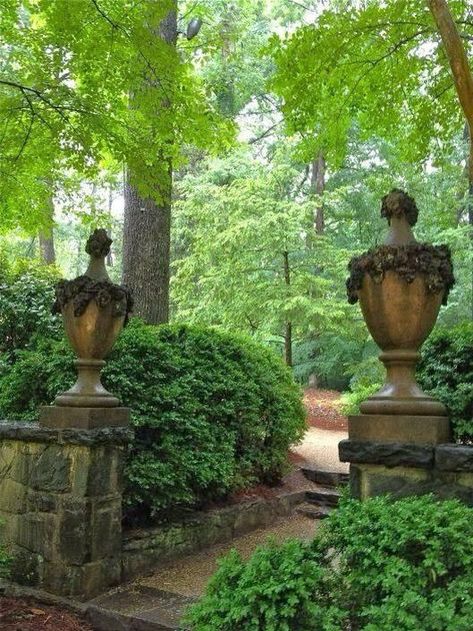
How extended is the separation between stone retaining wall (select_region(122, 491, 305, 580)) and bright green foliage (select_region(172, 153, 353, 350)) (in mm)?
5655

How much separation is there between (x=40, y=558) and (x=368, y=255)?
2.92m

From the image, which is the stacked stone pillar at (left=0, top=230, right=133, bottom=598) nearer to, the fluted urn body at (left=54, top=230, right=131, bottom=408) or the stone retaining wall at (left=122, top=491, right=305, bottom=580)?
the fluted urn body at (left=54, top=230, right=131, bottom=408)

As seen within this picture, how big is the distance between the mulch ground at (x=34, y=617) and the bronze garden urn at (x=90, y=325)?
1263mm

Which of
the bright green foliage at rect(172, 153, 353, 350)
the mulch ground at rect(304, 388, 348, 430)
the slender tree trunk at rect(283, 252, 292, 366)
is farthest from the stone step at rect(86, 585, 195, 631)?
the slender tree trunk at rect(283, 252, 292, 366)

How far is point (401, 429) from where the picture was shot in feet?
10.7

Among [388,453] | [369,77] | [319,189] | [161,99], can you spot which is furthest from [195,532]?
[319,189]

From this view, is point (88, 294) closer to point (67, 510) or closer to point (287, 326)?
point (67, 510)

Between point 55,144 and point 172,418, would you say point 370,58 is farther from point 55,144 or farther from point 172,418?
point 172,418

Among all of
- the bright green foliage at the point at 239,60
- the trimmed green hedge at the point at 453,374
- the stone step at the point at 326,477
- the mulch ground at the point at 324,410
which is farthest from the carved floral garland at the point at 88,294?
the bright green foliage at the point at 239,60

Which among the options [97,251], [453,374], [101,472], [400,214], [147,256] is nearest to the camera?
[400,214]

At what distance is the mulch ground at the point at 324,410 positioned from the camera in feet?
41.0

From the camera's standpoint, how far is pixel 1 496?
15.3 ft

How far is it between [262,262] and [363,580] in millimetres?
10502

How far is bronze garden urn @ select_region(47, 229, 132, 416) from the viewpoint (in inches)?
173
